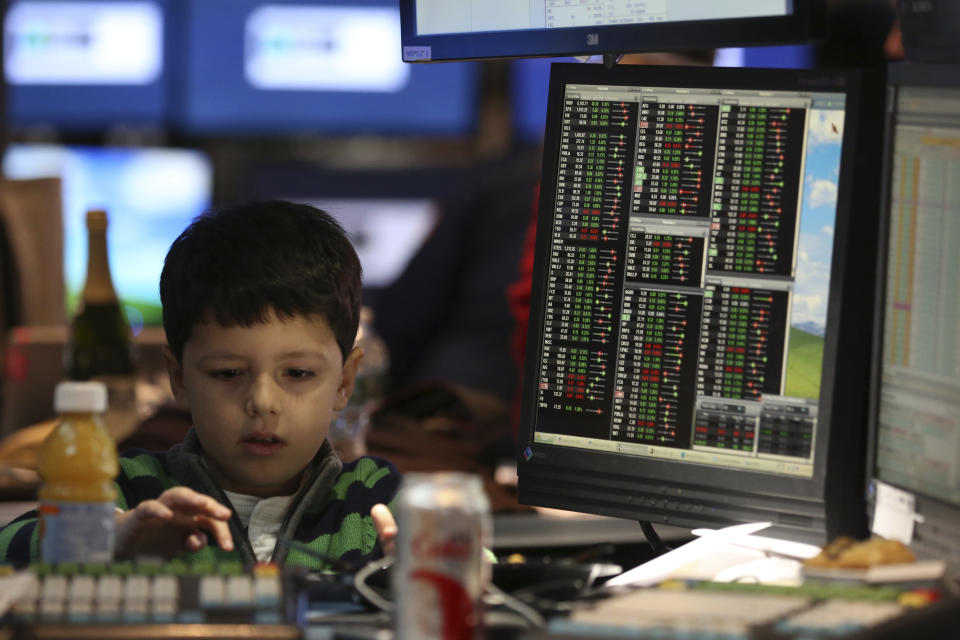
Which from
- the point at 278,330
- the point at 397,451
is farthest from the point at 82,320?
the point at 278,330

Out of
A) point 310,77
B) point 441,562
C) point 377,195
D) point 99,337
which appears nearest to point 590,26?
point 441,562

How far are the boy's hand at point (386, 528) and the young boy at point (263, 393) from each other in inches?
2.5

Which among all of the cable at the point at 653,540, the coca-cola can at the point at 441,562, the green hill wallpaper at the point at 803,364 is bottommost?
the cable at the point at 653,540

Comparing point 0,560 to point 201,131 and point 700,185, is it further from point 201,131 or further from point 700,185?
point 201,131

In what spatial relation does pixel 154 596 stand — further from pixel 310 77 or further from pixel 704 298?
pixel 310 77

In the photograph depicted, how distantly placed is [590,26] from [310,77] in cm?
309

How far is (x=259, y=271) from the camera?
1.33 m

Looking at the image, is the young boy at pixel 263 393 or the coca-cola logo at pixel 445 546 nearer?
the coca-cola logo at pixel 445 546

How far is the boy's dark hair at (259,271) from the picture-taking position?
4.33 feet

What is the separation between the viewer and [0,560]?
116 cm

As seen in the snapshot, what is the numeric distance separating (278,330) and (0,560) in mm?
338

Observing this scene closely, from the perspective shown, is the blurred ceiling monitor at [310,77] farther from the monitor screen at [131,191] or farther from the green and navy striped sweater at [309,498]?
the green and navy striped sweater at [309,498]

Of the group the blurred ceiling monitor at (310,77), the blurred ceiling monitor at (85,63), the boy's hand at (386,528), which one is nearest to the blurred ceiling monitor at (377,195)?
the blurred ceiling monitor at (310,77)

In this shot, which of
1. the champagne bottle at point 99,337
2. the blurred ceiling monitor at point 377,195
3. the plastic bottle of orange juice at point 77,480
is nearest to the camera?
the plastic bottle of orange juice at point 77,480
